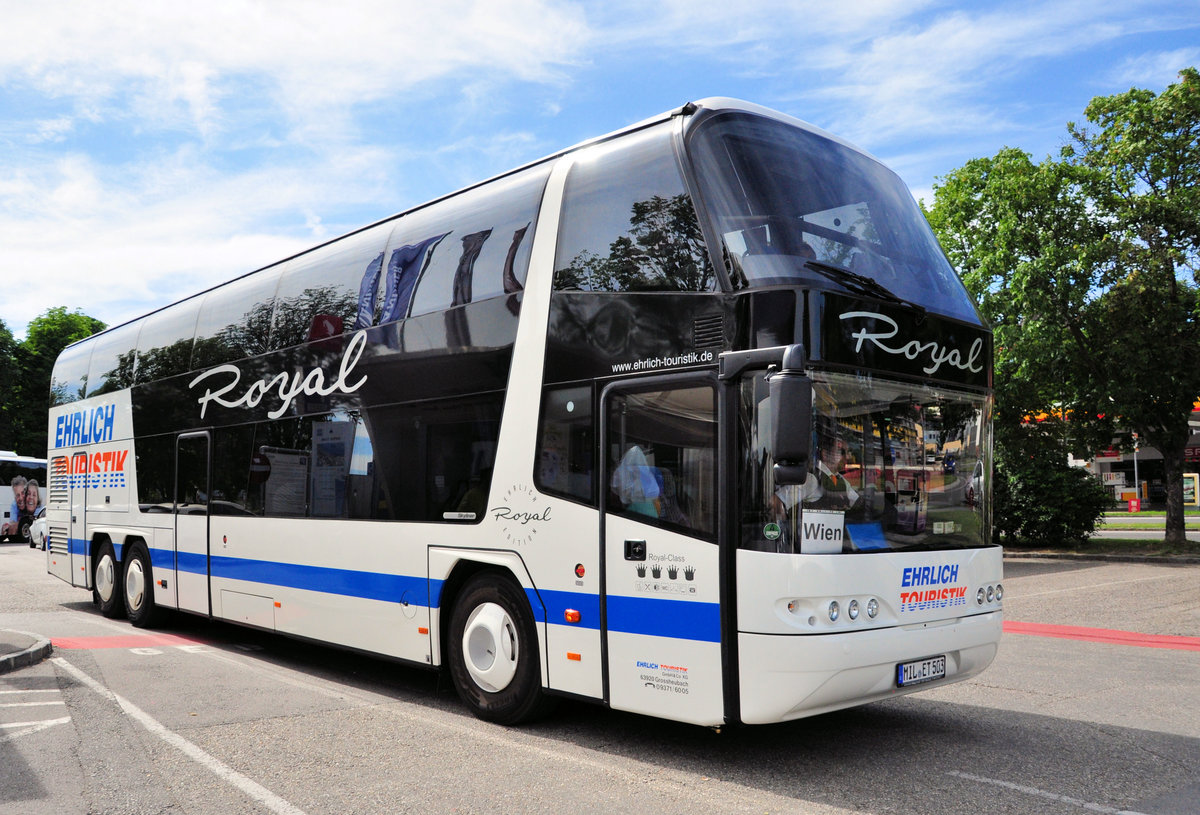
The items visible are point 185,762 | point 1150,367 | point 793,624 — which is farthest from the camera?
point 1150,367

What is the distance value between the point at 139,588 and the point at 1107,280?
22052mm

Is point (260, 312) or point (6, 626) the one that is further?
point (6, 626)

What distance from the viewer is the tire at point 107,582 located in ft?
45.0

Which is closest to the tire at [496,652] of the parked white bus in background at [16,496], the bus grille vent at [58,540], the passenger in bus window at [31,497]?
the bus grille vent at [58,540]

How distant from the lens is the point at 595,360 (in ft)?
21.5

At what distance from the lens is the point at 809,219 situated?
20.1 ft

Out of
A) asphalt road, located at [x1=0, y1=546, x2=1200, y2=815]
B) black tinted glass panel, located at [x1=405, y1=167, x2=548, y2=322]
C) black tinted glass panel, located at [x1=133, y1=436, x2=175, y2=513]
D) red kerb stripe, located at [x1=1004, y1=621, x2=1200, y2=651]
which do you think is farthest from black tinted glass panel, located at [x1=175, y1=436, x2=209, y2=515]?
red kerb stripe, located at [x1=1004, y1=621, x2=1200, y2=651]

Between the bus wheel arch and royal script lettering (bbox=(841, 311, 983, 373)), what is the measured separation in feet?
34.0

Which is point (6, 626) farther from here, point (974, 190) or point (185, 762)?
point (974, 190)

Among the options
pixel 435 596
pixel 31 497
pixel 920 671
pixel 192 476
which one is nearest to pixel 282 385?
pixel 192 476

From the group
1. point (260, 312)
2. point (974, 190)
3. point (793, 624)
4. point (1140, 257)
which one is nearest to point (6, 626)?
point (260, 312)

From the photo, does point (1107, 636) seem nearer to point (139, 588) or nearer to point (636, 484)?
point (636, 484)

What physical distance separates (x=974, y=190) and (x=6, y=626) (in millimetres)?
25859

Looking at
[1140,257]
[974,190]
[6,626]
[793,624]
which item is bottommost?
[6,626]
